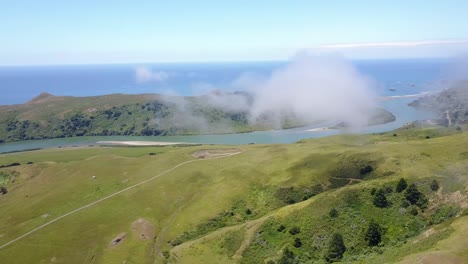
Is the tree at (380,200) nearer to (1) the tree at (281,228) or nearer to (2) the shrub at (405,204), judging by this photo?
(2) the shrub at (405,204)

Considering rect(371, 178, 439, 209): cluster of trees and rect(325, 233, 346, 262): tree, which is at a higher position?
rect(371, 178, 439, 209): cluster of trees

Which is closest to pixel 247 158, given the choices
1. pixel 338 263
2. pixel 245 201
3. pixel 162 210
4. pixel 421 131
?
pixel 245 201

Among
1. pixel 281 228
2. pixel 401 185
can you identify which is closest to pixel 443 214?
pixel 401 185

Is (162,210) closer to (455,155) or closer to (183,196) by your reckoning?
(183,196)

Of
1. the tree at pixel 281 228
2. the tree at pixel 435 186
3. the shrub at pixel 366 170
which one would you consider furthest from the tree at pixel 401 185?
the tree at pixel 281 228

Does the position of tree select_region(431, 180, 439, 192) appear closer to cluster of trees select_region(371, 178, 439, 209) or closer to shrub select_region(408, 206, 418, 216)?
cluster of trees select_region(371, 178, 439, 209)

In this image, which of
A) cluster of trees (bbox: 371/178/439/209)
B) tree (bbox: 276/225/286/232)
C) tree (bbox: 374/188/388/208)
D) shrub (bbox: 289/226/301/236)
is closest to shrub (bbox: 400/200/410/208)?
cluster of trees (bbox: 371/178/439/209)
